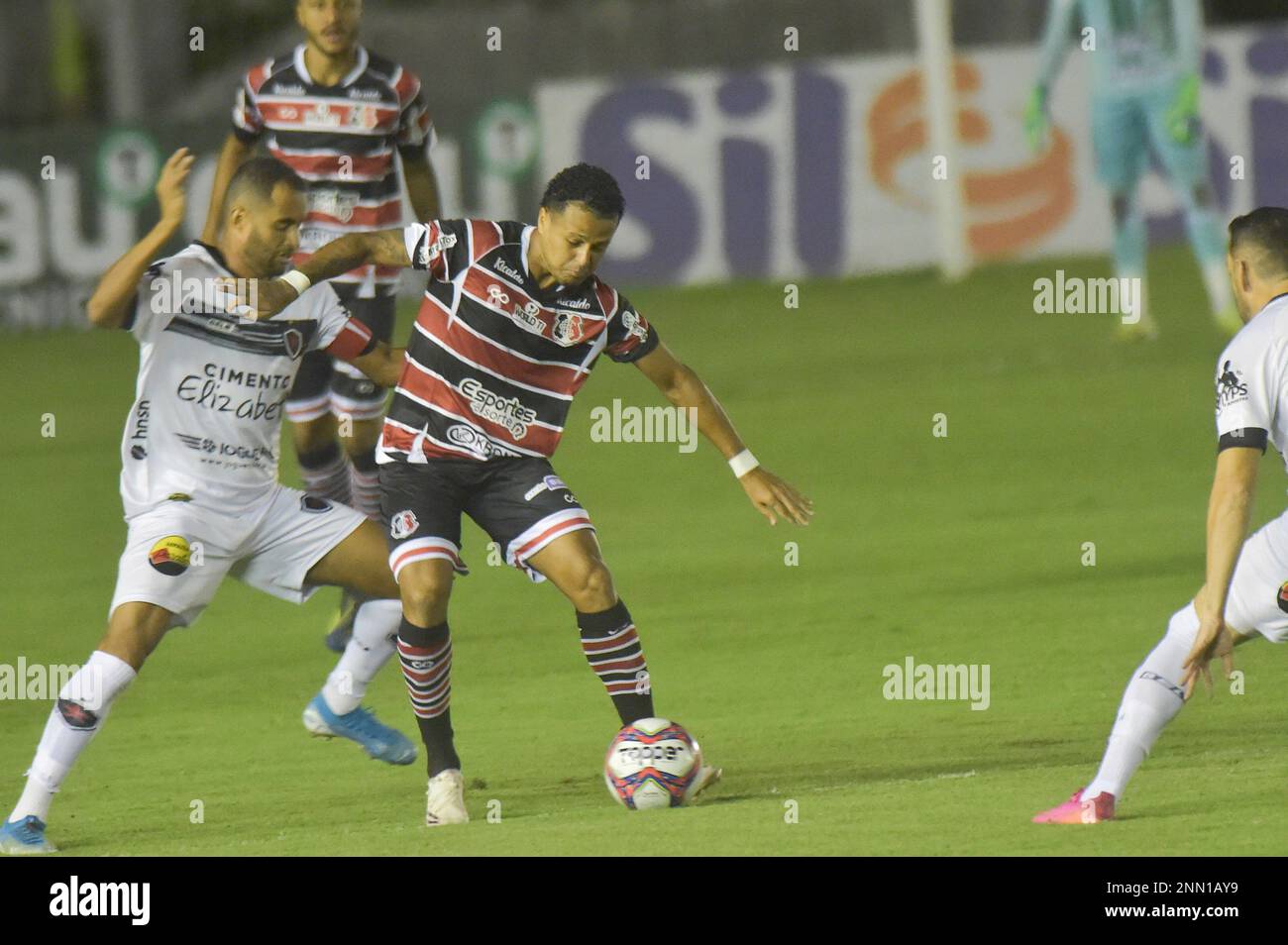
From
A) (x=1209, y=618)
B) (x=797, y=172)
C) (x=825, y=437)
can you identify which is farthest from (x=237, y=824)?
(x=797, y=172)

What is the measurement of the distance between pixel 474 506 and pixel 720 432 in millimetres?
850

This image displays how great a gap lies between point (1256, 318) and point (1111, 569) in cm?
452

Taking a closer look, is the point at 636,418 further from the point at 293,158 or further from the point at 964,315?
the point at 293,158

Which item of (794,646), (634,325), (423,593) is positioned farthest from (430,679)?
(794,646)

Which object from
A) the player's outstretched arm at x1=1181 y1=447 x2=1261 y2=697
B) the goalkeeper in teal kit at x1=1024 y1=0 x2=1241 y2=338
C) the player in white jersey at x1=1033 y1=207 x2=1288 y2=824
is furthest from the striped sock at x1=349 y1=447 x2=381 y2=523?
the goalkeeper in teal kit at x1=1024 y1=0 x2=1241 y2=338

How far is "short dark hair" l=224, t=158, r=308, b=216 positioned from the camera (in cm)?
746

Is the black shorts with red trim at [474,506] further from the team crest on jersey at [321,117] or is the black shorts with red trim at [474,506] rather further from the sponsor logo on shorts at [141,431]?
the team crest on jersey at [321,117]

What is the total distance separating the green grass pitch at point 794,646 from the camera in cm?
682

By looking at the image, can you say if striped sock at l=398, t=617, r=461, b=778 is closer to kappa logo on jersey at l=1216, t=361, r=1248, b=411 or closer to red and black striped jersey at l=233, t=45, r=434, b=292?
kappa logo on jersey at l=1216, t=361, r=1248, b=411

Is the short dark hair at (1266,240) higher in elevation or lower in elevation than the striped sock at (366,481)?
lower

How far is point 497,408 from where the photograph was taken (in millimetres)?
7539

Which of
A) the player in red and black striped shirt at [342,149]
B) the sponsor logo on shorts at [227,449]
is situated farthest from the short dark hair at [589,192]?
the player in red and black striped shirt at [342,149]

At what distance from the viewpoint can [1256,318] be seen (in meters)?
6.44

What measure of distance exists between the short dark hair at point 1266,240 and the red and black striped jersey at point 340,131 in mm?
4477
